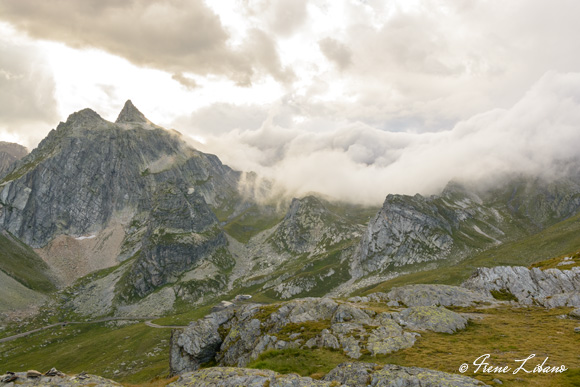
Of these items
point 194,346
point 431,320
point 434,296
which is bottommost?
point 434,296

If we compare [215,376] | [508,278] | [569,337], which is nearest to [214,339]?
[215,376]

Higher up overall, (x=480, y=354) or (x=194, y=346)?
(x=194, y=346)

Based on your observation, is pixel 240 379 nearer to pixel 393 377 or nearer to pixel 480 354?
pixel 393 377

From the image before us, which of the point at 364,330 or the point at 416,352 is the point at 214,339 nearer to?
the point at 364,330

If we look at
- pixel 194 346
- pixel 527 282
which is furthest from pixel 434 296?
pixel 194 346

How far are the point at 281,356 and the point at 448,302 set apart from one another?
2343 inches

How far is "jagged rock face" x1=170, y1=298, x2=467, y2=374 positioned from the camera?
4588 centimetres

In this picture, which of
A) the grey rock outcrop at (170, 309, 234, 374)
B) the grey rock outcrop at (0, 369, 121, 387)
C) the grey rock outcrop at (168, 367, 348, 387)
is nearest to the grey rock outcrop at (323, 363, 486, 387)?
the grey rock outcrop at (168, 367, 348, 387)

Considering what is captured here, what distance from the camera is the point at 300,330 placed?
2111 inches

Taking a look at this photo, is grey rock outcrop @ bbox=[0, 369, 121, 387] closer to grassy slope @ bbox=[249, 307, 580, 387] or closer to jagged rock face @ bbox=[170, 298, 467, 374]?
grassy slope @ bbox=[249, 307, 580, 387]

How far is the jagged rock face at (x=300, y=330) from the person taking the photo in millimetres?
45875

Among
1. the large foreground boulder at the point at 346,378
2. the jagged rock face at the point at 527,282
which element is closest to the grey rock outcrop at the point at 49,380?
the large foreground boulder at the point at 346,378

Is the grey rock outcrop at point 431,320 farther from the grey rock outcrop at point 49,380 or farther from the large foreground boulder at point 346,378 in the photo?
the grey rock outcrop at point 49,380

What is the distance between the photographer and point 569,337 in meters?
46.8
